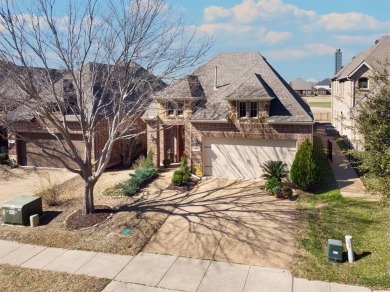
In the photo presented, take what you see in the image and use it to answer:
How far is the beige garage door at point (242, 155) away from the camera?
60.2 feet

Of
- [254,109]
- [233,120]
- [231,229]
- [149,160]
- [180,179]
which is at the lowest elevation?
[231,229]

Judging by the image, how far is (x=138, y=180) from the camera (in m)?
18.1

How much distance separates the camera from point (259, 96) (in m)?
17.8

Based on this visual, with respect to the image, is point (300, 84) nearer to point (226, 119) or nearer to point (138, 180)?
point (226, 119)

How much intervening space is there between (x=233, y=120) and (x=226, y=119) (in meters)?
0.42

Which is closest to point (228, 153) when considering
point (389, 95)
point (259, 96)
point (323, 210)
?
point (259, 96)

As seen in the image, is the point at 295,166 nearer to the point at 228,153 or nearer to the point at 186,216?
the point at 228,153

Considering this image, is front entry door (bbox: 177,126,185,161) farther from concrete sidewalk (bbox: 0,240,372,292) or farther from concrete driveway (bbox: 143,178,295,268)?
concrete sidewalk (bbox: 0,240,372,292)

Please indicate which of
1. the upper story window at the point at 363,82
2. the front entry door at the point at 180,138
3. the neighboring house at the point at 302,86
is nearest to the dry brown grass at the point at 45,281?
the front entry door at the point at 180,138

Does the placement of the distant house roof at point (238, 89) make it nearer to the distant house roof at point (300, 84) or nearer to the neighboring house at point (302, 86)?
the neighboring house at point (302, 86)

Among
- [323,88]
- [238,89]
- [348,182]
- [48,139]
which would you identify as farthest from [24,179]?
[323,88]

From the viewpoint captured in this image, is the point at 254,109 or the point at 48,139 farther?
the point at 48,139

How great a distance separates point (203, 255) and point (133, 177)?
8.37 meters

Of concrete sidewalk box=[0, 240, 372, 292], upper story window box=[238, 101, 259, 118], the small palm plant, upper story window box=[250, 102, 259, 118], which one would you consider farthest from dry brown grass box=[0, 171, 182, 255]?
upper story window box=[250, 102, 259, 118]
